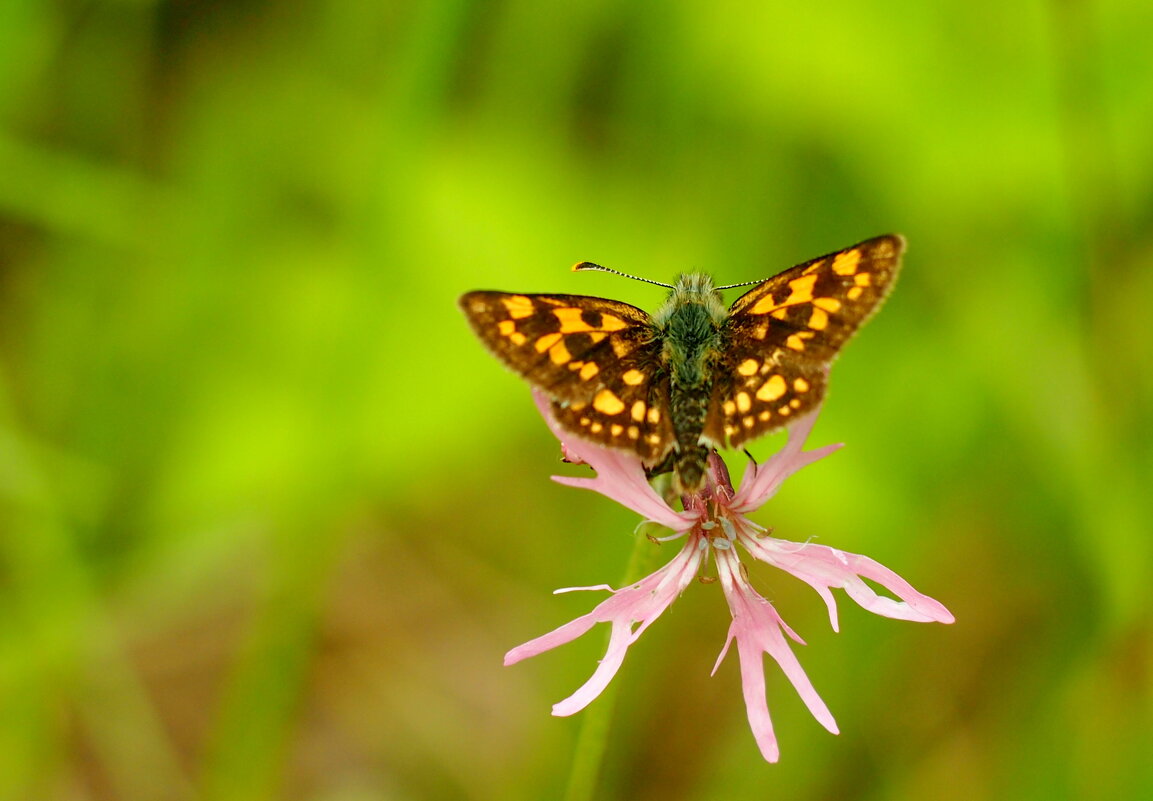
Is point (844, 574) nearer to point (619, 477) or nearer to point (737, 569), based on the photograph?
point (737, 569)

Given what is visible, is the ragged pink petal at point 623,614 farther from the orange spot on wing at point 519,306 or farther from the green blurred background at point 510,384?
the green blurred background at point 510,384

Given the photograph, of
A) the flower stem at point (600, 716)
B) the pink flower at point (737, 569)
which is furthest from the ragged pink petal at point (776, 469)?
the flower stem at point (600, 716)

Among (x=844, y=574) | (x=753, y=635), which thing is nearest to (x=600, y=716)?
(x=753, y=635)

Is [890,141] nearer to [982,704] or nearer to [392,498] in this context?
[982,704]

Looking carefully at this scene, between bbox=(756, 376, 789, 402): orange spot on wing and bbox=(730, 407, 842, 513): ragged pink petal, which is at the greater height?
bbox=(756, 376, 789, 402): orange spot on wing

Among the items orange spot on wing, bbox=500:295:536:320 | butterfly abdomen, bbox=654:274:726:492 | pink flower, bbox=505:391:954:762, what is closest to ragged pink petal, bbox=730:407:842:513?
pink flower, bbox=505:391:954:762

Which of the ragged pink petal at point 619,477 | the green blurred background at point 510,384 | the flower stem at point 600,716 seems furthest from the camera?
the green blurred background at point 510,384

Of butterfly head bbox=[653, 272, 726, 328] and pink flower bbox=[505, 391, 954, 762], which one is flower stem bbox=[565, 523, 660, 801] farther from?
butterfly head bbox=[653, 272, 726, 328]
